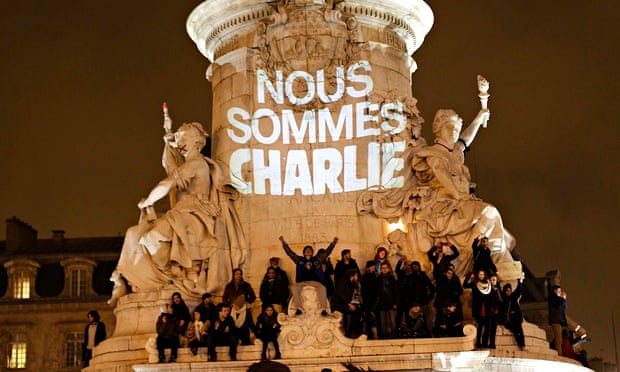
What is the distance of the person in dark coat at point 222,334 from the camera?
74.0 feet

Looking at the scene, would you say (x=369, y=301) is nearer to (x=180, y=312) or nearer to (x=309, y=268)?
(x=309, y=268)

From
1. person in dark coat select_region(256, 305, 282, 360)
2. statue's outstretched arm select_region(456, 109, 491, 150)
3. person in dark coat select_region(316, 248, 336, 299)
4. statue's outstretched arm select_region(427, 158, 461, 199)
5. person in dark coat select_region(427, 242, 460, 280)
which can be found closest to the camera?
person in dark coat select_region(256, 305, 282, 360)

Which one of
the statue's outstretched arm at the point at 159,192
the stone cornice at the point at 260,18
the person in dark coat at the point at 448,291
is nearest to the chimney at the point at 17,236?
the stone cornice at the point at 260,18

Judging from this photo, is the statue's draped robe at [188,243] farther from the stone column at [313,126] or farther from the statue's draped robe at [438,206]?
the statue's draped robe at [438,206]

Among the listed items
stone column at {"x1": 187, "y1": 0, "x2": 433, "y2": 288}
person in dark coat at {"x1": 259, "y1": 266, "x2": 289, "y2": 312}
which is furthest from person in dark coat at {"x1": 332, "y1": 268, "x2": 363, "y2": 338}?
stone column at {"x1": 187, "y1": 0, "x2": 433, "y2": 288}

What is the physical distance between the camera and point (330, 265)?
24.2 metres

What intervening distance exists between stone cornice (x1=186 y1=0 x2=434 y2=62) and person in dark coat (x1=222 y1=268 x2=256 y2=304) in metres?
5.13

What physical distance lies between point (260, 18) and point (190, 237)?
4491mm

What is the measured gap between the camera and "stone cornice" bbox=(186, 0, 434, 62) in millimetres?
26453

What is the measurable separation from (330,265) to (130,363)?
3.75 m

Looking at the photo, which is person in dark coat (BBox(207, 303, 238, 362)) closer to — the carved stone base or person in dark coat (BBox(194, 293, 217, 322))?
person in dark coat (BBox(194, 293, 217, 322))

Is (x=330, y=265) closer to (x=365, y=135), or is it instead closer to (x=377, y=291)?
(x=377, y=291)

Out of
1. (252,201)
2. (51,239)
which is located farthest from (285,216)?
(51,239)

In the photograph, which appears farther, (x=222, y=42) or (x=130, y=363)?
(x=222, y=42)
